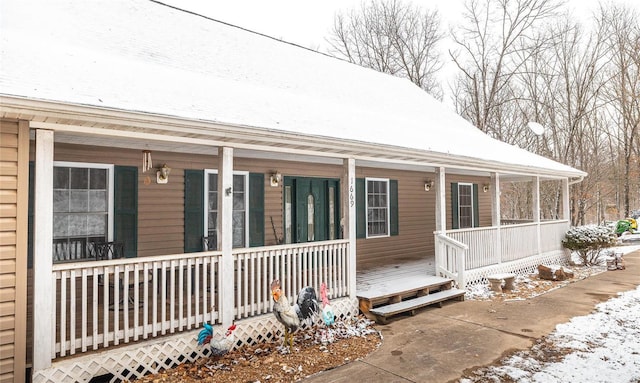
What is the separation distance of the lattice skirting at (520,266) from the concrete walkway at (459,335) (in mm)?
1179

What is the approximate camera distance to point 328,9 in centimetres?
2508

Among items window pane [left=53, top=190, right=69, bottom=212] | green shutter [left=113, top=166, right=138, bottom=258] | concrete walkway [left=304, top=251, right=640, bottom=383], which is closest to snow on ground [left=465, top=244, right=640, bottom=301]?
concrete walkway [left=304, top=251, right=640, bottom=383]

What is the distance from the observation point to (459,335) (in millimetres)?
5633

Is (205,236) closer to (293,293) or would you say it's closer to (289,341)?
(293,293)

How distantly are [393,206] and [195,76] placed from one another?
20.0ft

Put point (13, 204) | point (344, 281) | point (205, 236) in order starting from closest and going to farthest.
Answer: point (13, 204), point (344, 281), point (205, 236)

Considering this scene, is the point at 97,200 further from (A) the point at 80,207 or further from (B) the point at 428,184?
(B) the point at 428,184

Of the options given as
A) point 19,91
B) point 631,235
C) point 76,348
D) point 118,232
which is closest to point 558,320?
point 76,348

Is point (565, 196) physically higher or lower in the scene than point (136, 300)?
higher

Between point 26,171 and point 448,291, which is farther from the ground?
point 26,171

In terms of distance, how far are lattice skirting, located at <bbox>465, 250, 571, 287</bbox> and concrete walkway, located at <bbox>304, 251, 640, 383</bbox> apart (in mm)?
1179

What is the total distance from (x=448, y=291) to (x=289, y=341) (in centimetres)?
386

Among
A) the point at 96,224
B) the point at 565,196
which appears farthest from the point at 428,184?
the point at 96,224

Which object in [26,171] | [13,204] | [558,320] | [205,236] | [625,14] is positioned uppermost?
[625,14]
